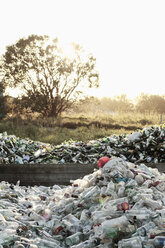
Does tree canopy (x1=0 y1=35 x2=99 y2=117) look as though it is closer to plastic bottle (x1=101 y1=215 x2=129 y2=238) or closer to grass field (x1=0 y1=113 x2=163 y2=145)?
grass field (x1=0 y1=113 x2=163 y2=145)

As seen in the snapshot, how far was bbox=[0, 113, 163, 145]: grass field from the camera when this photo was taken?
9764 millimetres

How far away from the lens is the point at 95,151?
19.5ft

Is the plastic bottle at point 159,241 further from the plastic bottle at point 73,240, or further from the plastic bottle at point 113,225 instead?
the plastic bottle at point 73,240

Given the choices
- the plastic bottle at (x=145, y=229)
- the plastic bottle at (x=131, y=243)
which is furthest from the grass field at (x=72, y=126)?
the plastic bottle at (x=131, y=243)

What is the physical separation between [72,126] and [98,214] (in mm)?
11079

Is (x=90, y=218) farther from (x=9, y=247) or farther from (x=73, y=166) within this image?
(x=73, y=166)

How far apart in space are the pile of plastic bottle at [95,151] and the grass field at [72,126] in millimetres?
2801

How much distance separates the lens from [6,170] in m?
4.63

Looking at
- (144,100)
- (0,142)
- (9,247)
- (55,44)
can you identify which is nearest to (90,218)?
(9,247)

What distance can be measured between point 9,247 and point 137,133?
4119 mm

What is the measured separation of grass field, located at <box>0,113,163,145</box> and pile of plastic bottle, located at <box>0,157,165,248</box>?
5.57m

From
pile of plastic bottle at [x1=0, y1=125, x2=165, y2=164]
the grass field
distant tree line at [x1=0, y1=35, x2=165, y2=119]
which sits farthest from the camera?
distant tree line at [x1=0, y1=35, x2=165, y2=119]

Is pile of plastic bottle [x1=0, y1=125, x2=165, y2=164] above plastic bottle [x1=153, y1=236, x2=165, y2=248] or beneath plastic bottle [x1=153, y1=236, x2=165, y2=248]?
above

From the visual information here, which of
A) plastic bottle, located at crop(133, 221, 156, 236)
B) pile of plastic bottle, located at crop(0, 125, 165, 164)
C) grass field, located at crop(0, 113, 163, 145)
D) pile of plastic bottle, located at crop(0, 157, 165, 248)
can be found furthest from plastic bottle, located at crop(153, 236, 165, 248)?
grass field, located at crop(0, 113, 163, 145)
